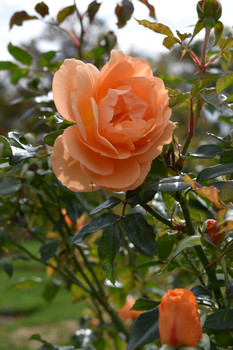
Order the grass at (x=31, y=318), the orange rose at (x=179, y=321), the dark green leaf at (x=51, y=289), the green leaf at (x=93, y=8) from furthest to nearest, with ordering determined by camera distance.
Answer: the grass at (x=31, y=318)
the dark green leaf at (x=51, y=289)
the green leaf at (x=93, y=8)
the orange rose at (x=179, y=321)

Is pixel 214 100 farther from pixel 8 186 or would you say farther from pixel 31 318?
pixel 31 318

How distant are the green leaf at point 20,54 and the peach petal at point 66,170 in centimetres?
62

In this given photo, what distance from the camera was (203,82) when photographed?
463mm

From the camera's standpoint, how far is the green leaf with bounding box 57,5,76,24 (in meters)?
0.90

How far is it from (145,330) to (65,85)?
0.26 m

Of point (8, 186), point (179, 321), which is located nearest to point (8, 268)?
point (8, 186)

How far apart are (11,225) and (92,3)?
535mm

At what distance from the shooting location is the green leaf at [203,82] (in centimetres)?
46

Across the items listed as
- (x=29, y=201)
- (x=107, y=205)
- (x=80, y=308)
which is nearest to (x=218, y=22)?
(x=107, y=205)

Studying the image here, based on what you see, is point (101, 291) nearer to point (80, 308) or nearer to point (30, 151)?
point (30, 151)

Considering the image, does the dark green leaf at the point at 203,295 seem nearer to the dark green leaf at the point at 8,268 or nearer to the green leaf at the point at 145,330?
the green leaf at the point at 145,330

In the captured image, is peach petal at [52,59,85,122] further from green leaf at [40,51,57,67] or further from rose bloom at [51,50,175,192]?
green leaf at [40,51,57,67]

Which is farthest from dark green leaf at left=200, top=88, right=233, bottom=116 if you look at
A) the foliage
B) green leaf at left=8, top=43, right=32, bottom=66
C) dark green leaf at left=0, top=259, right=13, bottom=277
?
dark green leaf at left=0, top=259, right=13, bottom=277

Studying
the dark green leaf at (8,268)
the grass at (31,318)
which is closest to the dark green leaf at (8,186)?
the dark green leaf at (8,268)
